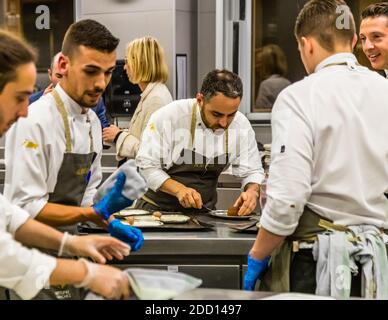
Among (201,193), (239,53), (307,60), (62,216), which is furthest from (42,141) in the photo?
(239,53)

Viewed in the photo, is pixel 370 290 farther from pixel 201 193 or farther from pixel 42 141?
pixel 201 193

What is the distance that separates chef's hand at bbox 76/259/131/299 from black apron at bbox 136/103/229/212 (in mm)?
1625

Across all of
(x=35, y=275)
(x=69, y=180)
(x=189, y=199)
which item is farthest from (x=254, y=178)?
(x=35, y=275)

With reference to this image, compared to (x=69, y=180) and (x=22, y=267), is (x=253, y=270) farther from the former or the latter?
(x=22, y=267)

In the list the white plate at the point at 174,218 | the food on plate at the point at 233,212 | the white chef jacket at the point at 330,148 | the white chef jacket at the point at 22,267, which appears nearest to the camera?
the white chef jacket at the point at 22,267

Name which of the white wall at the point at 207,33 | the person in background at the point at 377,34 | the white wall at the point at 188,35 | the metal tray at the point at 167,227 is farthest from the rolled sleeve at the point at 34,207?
the white wall at the point at 207,33

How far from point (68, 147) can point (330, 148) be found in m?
0.86

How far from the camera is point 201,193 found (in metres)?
3.34

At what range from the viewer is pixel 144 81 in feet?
13.7

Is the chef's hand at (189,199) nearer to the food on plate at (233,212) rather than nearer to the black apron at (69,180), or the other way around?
the food on plate at (233,212)

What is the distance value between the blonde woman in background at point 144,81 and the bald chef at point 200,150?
74cm

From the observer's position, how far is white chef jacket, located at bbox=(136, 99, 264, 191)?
3193 millimetres

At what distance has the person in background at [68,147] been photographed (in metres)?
2.13
